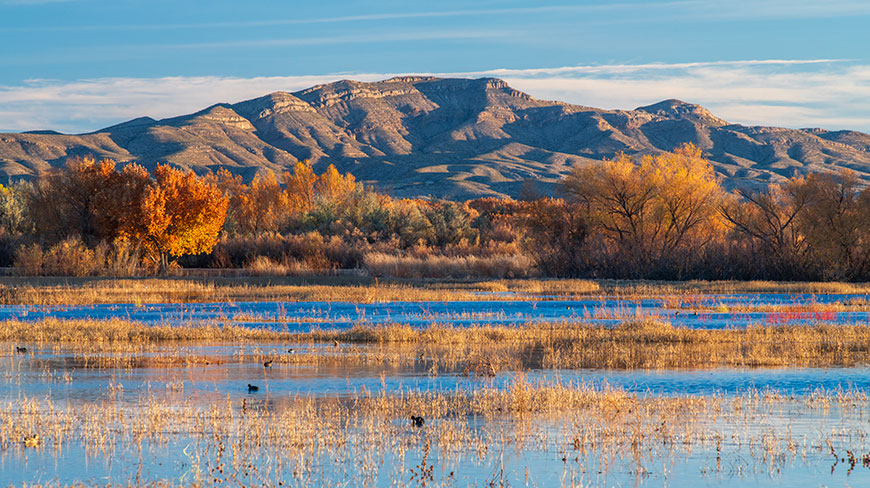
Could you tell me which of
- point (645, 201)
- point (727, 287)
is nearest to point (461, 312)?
point (727, 287)

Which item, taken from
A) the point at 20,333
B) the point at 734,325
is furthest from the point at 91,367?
the point at 734,325

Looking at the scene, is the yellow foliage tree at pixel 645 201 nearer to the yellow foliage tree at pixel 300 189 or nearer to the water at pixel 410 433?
the water at pixel 410 433

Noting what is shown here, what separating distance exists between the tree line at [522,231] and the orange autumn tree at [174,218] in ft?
0.21

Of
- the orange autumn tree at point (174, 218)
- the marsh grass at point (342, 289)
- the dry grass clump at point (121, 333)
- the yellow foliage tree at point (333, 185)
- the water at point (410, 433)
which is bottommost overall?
the marsh grass at point (342, 289)

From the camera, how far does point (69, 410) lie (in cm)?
1170

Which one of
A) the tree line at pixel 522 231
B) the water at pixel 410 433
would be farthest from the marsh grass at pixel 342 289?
the water at pixel 410 433

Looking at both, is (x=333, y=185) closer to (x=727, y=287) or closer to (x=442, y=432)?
(x=727, y=287)

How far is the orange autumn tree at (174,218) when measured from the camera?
145 ft

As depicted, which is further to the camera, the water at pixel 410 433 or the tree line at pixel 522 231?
the tree line at pixel 522 231

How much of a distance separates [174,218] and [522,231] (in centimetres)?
1915

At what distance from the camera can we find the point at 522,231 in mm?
54500

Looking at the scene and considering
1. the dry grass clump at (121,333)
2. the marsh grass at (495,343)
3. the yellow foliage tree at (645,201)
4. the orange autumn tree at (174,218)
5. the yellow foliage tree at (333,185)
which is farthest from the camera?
the yellow foliage tree at (333,185)

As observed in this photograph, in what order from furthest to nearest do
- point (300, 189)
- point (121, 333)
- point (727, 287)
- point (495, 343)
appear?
point (300, 189), point (727, 287), point (121, 333), point (495, 343)

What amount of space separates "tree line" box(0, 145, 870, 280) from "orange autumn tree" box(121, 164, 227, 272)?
6 cm
